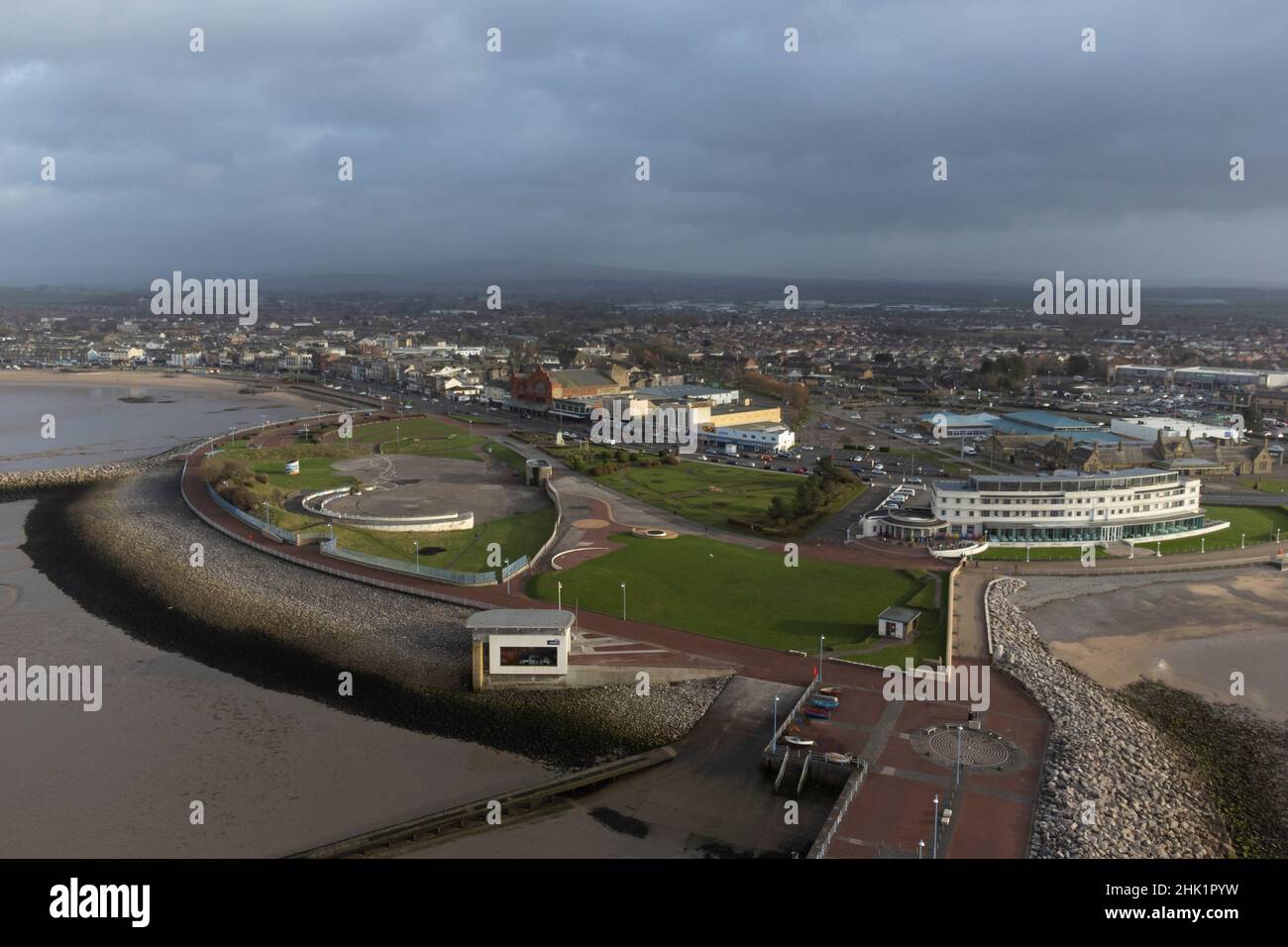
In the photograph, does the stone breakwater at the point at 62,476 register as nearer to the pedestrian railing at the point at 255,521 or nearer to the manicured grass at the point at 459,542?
the pedestrian railing at the point at 255,521

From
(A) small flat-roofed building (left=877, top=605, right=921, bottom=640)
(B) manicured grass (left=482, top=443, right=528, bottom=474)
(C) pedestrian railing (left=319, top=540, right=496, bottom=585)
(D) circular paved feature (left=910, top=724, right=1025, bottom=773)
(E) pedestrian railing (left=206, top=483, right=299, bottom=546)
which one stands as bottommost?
(D) circular paved feature (left=910, top=724, right=1025, bottom=773)

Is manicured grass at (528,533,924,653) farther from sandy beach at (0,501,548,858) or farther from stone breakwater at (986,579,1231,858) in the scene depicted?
sandy beach at (0,501,548,858)

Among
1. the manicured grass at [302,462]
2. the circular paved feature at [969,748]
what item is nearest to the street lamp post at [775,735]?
the circular paved feature at [969,748]

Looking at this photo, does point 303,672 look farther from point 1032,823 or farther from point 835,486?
point 835,486

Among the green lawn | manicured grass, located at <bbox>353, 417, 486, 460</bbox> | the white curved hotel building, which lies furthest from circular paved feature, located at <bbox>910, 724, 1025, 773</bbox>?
manicured grass, located at <bbox>353, 417, 486, 460</bbox>

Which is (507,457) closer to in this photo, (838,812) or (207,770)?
(207,770)

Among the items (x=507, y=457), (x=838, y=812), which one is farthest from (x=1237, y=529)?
(x=507, y=457)

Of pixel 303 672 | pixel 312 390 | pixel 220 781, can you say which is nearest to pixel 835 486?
pixel 303 672
